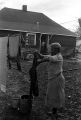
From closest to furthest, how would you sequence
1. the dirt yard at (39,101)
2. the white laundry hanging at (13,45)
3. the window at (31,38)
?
the white laundry hanging at (13,45)
the dirt yard at (39,101)
the window at (31,38)

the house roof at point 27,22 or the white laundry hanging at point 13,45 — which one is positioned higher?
the house roof at point 27,22

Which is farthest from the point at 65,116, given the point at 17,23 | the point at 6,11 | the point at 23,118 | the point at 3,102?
the point at 6,11

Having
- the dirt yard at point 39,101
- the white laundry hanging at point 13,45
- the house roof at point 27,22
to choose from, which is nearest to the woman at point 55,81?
the dirt yard at point 39,101

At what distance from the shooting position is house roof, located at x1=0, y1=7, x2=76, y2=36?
1134 inches

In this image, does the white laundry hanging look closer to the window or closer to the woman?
the woman

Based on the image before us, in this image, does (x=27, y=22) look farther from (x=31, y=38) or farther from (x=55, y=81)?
(x=55, y=81)

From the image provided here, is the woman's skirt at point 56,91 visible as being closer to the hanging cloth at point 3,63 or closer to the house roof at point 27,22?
the hanging cloth at point 3,63

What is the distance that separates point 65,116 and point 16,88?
3.45m

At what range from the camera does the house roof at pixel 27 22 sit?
2881 centimetres

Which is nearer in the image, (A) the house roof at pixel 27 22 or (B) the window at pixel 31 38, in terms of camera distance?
(B) the window at pixel 31 38

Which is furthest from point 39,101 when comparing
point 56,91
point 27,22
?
point 27,22

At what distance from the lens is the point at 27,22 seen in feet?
103

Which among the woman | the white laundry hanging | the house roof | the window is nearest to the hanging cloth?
the white laundry hanging

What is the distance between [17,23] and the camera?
98.7 feet
